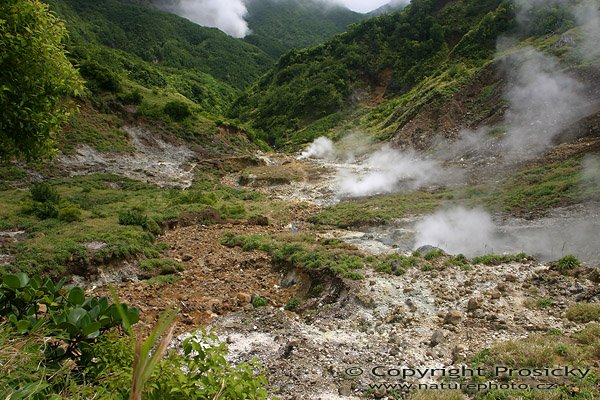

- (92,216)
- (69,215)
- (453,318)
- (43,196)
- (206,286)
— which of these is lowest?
(206,286)

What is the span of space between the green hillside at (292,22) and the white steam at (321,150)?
87.3 meters

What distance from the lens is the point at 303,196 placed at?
80.8 feet

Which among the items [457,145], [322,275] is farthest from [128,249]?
[457,145]

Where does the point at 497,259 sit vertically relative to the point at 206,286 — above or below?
above

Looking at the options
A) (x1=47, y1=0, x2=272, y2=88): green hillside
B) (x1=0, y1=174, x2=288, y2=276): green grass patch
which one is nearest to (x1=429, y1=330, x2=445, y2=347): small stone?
(x1=0, y1=174, x2=288, y2=276): green grass patch

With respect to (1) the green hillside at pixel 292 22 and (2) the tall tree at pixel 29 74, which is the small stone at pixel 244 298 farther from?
(1) the green hillside at pixel 292 22

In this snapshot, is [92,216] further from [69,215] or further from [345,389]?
[345,389]

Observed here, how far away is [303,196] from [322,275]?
14.7 m

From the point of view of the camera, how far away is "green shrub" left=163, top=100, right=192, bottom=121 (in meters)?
36.3

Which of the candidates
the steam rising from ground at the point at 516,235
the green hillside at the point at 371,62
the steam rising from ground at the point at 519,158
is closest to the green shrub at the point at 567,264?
the steam rising from ground at the point at 516,235

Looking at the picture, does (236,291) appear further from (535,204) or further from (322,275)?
(535,204)

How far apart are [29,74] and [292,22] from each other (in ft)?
530

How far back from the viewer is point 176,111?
3672 centimetres

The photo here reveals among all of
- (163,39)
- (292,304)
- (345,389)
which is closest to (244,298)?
(292,304)
